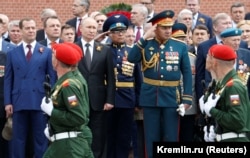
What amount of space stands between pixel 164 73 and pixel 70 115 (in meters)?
2.89

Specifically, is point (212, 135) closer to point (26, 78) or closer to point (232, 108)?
point (232, 108)

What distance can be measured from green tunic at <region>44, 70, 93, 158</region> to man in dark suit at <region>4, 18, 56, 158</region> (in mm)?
2905

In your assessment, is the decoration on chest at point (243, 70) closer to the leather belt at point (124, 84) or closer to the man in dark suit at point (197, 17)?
the leather belt at point (124, 84)

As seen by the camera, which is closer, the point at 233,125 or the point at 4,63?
the point at 233,125

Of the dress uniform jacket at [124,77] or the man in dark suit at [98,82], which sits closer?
the man in dark suit at [98,82]

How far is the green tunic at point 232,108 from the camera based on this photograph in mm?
10953

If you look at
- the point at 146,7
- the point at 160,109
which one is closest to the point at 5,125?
the point at 160,109

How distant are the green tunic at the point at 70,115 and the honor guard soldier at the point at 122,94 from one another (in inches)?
133

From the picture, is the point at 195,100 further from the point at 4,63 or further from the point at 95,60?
→ the point at 4,63

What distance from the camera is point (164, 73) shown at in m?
13.6

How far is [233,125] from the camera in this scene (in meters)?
11.0

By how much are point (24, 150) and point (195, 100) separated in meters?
Result: 2.65

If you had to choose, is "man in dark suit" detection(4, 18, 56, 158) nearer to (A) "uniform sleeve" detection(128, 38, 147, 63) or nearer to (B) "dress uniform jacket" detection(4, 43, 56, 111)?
(B) "dress uniform jacket" detection(4, 43, 56, 111)

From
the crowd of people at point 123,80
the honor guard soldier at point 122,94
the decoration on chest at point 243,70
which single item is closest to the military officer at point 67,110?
the crowd of people at point 123,80
